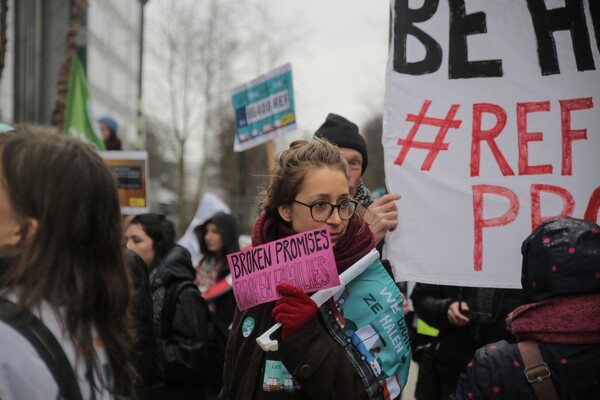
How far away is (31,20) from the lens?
13.7 meters

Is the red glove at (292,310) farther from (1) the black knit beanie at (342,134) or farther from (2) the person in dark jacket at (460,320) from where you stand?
(2) the person in dark jacket at (460,320)

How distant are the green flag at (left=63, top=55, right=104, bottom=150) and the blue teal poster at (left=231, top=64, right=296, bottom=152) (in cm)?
133

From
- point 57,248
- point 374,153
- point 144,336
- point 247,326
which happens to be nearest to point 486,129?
point 247,326

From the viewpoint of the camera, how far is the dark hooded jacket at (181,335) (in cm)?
394

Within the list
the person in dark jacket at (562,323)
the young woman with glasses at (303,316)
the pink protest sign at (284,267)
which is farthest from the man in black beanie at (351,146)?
the person in dark jacket at (562,323)

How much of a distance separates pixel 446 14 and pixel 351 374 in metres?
1.78

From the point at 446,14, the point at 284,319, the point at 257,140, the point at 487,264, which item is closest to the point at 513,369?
the point at 284,319

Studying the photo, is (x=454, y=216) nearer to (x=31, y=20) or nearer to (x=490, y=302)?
(x=490, y=302)

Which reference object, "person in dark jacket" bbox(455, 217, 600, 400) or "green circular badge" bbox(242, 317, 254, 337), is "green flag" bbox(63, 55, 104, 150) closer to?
"green circular badge" bbox(242, 317, 254, 337)

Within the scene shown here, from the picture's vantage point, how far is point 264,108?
5.96m

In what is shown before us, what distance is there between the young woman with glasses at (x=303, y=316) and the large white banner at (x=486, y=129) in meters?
0.63

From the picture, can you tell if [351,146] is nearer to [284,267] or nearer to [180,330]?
[284,267]

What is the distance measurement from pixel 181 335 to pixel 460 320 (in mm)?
1629

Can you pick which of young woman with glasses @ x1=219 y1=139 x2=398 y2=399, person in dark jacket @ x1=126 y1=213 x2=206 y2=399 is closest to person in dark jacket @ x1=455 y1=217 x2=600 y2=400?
young woman with glasses @ x1=219 y1=139 x2=398 y2=399
